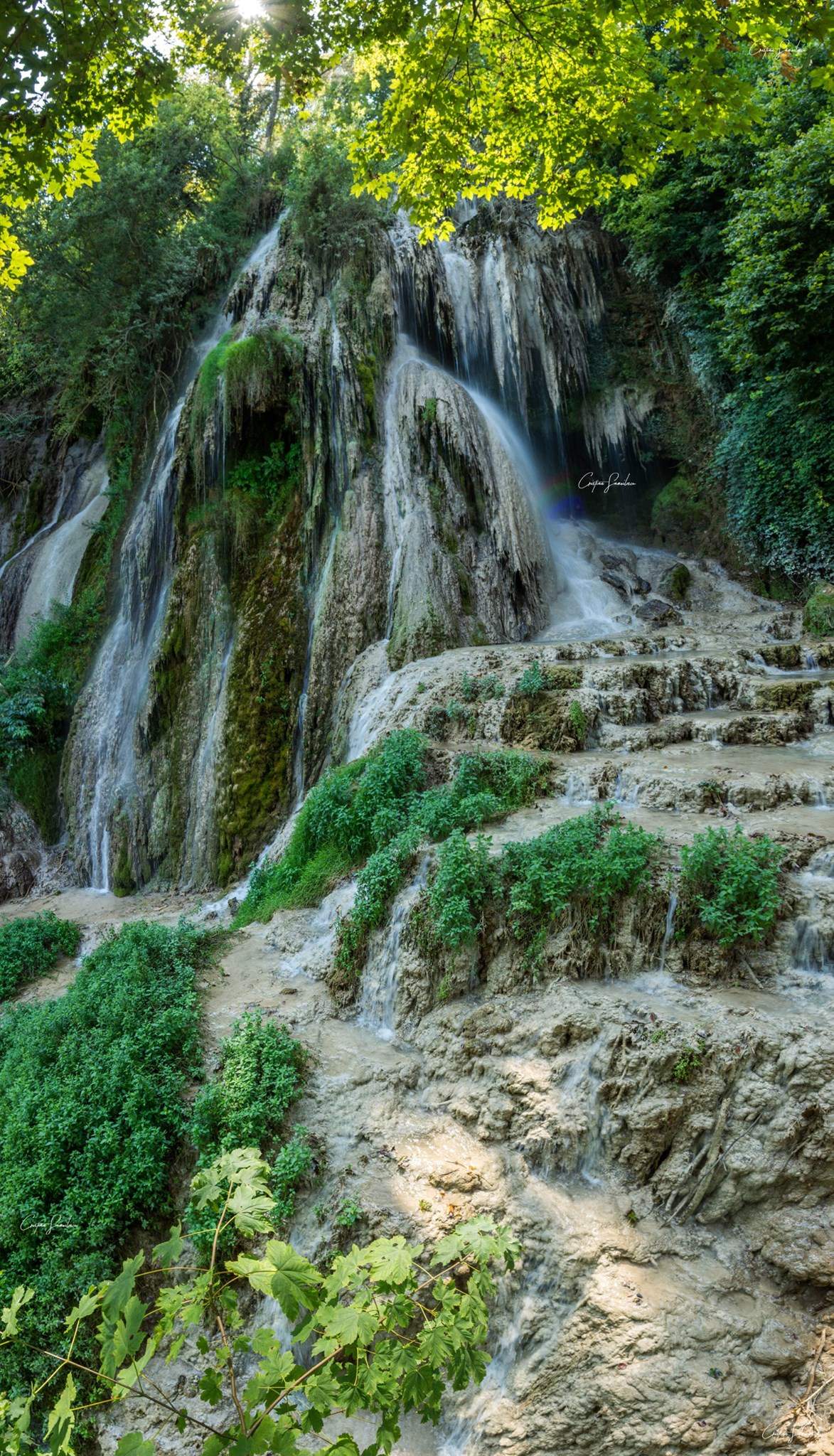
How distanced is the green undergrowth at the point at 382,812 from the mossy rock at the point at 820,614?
5235 millimetres

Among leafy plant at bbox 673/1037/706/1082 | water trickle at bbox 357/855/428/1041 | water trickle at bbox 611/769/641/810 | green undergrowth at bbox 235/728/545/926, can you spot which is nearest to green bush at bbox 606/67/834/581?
water trickle at bbox 611/769/641/810

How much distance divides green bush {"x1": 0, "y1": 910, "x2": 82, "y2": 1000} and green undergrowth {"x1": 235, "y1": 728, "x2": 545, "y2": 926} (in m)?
2.35

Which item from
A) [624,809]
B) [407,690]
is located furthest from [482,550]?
[624,809]

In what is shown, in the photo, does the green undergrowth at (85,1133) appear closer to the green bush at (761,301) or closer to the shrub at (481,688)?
the shrub at (481,688)

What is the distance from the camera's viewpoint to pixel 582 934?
18.3 feet

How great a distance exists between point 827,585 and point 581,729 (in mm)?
5228

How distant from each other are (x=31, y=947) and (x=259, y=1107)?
5296 mm

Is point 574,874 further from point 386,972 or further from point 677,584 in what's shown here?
point 677,584

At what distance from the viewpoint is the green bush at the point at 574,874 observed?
555 cm

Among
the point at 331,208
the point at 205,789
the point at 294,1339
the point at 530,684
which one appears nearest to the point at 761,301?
the point at 530,684

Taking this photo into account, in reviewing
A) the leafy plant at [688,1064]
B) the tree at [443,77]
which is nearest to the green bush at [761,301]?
the tree at [443,77]

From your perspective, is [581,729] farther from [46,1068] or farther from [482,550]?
[46,1068]

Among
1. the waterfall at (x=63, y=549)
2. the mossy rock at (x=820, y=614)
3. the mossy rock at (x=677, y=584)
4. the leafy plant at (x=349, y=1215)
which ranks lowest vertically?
the leafy plant at (x=349, y=1215)

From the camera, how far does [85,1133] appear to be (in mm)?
5289
